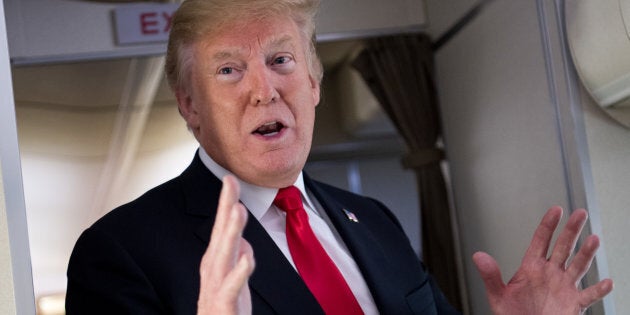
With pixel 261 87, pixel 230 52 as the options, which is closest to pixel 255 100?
pixel 261 87

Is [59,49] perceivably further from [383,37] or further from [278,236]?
[278,236]

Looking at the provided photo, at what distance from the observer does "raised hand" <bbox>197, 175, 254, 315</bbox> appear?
5.33 ft

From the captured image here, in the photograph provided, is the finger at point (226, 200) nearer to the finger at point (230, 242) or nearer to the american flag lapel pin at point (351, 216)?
the finger at point (230, 242)

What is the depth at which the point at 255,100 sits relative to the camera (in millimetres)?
2445

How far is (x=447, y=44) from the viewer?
189 inches

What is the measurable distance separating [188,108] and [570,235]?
1113 millimetres

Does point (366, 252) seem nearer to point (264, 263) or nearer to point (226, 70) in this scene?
point (264, 263)

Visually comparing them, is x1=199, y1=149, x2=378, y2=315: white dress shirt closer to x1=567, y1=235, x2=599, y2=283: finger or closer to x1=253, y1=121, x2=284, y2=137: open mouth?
x1=253, y1=121, x2=284, y2=137: open mouth

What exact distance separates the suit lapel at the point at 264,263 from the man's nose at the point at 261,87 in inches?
10.3

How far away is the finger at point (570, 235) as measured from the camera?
241cm

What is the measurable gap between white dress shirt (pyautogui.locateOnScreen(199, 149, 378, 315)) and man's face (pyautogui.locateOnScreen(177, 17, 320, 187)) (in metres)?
0.03

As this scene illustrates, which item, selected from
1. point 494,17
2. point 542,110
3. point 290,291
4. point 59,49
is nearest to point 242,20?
point 290,291

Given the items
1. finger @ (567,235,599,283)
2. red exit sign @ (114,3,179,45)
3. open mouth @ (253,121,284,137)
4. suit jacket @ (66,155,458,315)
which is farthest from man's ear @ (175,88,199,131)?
red exit sign @ (114,3,179,45)

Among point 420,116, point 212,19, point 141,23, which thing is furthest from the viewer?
point 420,116
